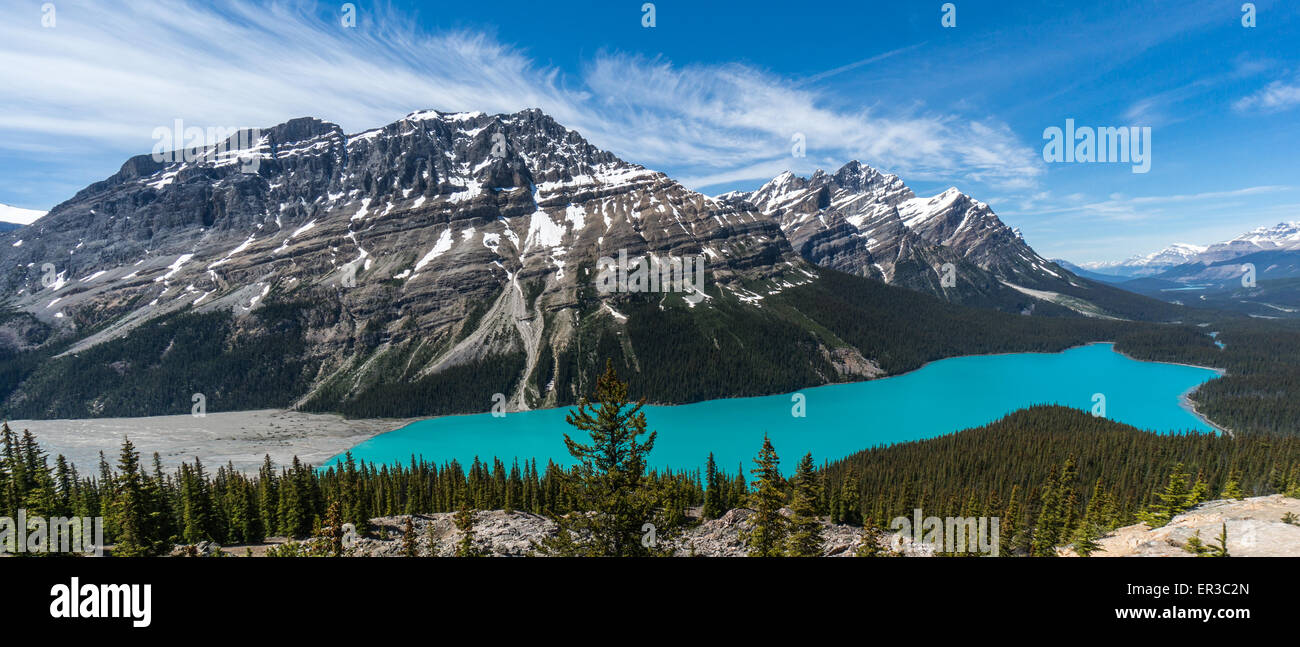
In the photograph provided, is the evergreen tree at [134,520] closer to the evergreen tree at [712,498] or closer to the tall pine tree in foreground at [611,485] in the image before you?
the tall pine tree in foreground at [611,485]

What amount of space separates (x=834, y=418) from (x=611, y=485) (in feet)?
377

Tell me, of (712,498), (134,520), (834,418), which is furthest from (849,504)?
(834,418)

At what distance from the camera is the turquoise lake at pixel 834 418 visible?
323 feet

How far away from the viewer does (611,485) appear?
1470cm

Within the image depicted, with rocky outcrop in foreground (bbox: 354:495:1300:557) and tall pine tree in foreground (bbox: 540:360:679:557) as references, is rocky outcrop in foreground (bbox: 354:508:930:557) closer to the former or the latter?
rocky outcrop in foreground (bbox: 354:495:1300:557)

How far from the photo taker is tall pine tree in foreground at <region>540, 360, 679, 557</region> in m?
14.5

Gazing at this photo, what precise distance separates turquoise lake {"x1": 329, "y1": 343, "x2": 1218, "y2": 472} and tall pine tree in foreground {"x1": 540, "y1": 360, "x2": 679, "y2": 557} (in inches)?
2575

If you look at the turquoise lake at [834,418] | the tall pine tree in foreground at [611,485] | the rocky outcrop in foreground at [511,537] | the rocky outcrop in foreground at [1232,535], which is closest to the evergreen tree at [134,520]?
the rocky outcrop in foreground at [511,537]

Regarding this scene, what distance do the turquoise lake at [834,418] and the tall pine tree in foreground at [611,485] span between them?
215 feet
